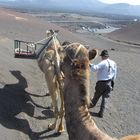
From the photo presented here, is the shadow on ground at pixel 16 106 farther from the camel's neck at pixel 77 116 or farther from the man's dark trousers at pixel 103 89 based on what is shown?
the camel's neck at pixel 77 116

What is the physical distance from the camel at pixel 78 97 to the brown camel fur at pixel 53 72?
234 inches

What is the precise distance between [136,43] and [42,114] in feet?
111

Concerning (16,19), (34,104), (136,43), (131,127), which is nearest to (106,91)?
(131,127)

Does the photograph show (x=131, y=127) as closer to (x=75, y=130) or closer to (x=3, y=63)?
(x=3, y=63)

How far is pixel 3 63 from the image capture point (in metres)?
16.7

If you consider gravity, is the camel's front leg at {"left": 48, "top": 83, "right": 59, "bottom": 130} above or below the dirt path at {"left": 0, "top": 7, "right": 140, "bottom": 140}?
above

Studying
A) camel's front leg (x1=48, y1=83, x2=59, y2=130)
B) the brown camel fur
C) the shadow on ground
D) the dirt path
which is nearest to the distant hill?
the dirt path

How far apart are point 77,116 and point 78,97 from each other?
0.17 metres

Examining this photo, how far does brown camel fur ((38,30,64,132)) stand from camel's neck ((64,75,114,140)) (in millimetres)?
5948

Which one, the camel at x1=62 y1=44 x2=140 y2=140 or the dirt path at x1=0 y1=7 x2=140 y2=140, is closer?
the camel at x1=62 y1=44 x2=140 y2=140

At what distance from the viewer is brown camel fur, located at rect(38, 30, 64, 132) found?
10.8 metres


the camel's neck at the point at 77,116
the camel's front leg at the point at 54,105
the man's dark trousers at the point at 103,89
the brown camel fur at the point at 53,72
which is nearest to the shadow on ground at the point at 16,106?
the camel's front leg at the point at 54,105

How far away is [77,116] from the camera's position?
4289mm

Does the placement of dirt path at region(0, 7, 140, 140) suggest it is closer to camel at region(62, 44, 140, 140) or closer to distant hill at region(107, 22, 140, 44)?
camel at region(62, 44, 140, 140)
